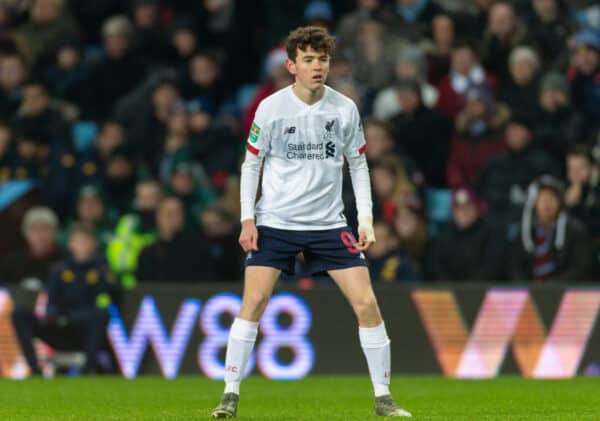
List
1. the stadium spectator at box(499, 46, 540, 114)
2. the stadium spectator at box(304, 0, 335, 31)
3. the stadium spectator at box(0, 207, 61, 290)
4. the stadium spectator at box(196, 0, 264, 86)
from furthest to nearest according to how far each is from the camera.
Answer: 1. the stadium spectator at box(196, 0, 264, 86)
2. the stadium spectator at box(304, 0, 335, 31)
3. the stadium spectator at box(499, 46, 540, 114)
4. the stadium spectator at box(0, 207, 61, 290)

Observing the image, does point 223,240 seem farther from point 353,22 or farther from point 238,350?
point 238,350

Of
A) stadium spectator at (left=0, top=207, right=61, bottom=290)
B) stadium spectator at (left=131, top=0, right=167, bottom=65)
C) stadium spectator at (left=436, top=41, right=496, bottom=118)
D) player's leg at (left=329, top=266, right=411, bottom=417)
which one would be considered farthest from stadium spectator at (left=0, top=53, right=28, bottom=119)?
player's leg at (left=329, top=266, right=411, bottom=417)

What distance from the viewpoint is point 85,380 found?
44.1 feet

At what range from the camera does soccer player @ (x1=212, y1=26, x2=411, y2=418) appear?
27.0ft

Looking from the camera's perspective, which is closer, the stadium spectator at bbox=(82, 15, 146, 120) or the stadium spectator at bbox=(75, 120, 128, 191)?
the stadium spectator at bbox=(75, 120, 128, 191)

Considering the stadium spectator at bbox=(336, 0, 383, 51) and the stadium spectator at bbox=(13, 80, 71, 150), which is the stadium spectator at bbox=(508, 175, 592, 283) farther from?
the stadium spectator at bbox=(13, 80, 71, 150)

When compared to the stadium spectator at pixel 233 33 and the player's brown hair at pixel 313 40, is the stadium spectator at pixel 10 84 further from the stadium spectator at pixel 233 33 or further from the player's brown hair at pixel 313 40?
the player's brown hair at pixel 313 40

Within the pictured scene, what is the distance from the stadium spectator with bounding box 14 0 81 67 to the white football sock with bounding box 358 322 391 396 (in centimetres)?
1164

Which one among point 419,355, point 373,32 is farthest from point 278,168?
point 373,32

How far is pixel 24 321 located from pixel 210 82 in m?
4.75

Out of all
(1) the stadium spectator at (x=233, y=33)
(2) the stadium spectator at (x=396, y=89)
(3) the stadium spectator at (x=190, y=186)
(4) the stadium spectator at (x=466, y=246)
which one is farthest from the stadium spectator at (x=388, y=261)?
(1) the stadium spectator at (x=233, y=33)

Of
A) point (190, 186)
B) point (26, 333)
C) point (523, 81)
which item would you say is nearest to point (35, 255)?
point (26, 333)

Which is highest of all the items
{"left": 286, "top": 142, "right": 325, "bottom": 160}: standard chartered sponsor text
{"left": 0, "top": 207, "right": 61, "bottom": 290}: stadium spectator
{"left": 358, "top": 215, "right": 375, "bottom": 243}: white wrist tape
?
{"left": 286, "top": 142, "right": 325, "bottom": 160}: standard chartered sponsor text

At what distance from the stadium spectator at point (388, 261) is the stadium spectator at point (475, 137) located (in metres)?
1.79
